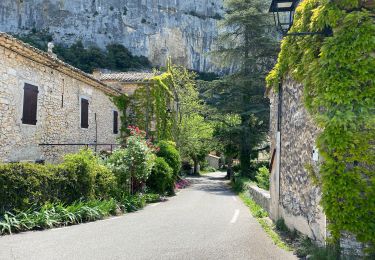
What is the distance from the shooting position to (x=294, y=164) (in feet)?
22.7

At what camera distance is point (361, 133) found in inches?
183

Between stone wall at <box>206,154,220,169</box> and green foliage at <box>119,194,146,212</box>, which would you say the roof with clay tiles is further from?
stone wall at <box>206,154,220,169</box>

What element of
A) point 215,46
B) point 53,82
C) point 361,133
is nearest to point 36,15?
point 215,46

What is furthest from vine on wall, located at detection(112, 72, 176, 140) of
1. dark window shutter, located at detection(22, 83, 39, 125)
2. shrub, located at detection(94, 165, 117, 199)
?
shrub, located at detection(94, 165, 117, 199)

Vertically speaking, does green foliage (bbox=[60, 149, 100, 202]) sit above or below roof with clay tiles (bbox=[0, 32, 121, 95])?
below

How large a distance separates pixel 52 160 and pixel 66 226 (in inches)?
210

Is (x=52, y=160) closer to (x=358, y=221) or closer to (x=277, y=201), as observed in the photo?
(x=277, y=201)

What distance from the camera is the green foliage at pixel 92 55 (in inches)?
2538

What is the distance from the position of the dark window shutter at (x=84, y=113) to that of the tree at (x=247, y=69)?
37.4 ft

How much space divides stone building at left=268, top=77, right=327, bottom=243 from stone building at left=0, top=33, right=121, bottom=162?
26.4 feet

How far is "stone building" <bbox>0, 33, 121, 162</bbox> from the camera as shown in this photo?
10.5 m

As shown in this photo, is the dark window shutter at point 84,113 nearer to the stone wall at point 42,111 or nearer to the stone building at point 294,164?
the stone wall at point 42,111

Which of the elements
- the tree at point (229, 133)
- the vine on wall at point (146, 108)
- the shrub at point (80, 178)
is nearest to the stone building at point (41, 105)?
the shrub at point (80, 178)

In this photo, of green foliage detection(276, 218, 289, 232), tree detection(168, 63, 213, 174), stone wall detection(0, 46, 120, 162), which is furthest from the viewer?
tree detection(168, 63, 213, 174)
